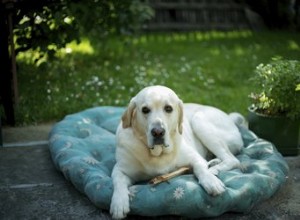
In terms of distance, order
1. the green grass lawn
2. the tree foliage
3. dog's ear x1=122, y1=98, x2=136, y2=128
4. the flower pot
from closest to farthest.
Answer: dog's ear x1=122, y1=98, x2=136, y2=128 < the flower pot < the tree foliage < the green grass lawn

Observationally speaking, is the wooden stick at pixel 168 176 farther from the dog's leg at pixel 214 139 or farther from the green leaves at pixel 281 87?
the green leaves at pixel 281 87

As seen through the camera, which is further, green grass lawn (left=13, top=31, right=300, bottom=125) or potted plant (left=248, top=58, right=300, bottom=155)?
green grass lawn (left=13, top=31, right=300, bottom=125)

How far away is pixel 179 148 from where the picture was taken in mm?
3686

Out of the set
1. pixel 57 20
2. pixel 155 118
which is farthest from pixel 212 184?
pixel 57 20

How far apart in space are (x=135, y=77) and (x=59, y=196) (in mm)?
3840

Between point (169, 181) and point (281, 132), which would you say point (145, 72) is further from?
point (169, 181)

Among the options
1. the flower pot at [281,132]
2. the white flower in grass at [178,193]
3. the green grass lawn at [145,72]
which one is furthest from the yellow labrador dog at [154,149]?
the green grass lawn at [145,72]

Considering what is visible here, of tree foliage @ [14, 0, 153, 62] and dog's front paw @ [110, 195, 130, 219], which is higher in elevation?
tree foliage @ [14, 0, 153, 62]

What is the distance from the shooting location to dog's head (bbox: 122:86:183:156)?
333cm

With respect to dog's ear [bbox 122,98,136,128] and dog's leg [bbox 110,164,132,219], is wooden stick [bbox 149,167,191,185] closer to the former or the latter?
dog's leg [bbox 110,164,132,219]

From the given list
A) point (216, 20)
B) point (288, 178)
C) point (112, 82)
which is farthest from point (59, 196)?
point (216, 20)

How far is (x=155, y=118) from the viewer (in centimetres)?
335

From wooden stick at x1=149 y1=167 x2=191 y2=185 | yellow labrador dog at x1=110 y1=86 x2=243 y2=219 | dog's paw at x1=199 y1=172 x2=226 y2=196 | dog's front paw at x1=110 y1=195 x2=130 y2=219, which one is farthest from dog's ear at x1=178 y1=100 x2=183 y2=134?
dog's front paw at x1=110 y1=195 x2=130 y2=219

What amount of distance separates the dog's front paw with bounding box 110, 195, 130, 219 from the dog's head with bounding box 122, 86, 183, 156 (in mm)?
425
